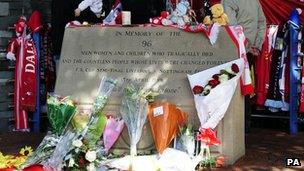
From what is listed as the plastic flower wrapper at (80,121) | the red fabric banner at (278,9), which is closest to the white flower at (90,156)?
the plastic flower wrapper at (80,121)

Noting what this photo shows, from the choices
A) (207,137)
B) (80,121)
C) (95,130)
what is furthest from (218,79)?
(80,121)

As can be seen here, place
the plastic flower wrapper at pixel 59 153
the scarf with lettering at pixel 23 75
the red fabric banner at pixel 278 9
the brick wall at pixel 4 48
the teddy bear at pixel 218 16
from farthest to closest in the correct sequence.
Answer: the brick wall at pixel 4 48, the scarf with lettering at pixel 23 75, the red fabric banner at pixel 278 9, the teddy bear at pixel 218 16, the plastic flower wrapper at pixel 59 153

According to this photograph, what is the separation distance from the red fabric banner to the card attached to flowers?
7.79 ft

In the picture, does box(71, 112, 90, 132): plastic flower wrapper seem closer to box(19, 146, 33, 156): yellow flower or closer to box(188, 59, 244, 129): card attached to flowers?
box(19, 146, 33, 156): yellow flower

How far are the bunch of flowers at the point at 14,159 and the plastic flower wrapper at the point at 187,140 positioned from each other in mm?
1637

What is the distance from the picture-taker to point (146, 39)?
6355 millimetres

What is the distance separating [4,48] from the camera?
866cm

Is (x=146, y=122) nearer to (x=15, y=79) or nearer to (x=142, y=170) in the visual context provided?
(x=142, y=170)

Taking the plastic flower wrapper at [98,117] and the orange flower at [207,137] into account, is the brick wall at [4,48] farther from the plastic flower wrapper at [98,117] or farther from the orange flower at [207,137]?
the orange flower at [207,137]

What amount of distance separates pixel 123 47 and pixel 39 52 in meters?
2.58

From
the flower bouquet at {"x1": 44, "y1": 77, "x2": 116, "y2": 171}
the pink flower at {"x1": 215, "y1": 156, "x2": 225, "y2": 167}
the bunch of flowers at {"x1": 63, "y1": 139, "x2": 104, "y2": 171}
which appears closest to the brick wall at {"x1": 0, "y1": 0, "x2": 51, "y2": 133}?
the flower bouquet at {"x1": 44, "y1": 77, "x2": 116, "y2": 171}

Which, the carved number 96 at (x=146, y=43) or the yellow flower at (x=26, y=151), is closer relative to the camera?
the carved number 96 at (x=146, y=43)

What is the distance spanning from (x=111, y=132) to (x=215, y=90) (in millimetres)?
1177

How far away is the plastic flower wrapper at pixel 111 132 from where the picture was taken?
245 inches
